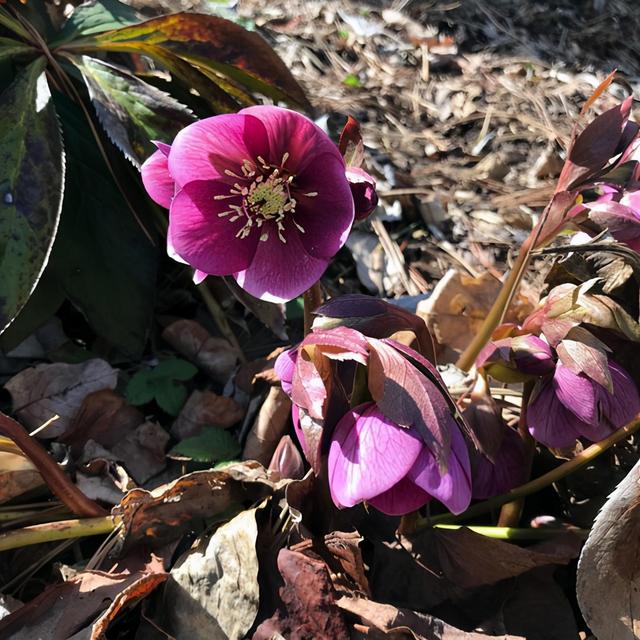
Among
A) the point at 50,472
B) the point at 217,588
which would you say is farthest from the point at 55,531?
the point at 217,588

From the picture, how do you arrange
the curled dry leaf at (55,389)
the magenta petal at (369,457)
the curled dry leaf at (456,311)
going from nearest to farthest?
the magenta petal at (369,457) → the curled dry leaf at (55,389) → the curled dry leaf at (456,311)

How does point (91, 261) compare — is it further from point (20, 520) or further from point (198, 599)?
point (198, 599)

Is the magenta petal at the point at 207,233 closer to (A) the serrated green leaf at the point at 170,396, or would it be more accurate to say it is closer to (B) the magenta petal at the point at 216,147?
(B) the magenta petal at the point at 216,147

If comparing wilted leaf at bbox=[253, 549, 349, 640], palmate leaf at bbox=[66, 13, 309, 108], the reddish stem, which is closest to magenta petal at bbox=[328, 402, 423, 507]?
wilted leaf at bbox=[253, 549, 349, 640]

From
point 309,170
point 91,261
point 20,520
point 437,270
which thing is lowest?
point 437,270

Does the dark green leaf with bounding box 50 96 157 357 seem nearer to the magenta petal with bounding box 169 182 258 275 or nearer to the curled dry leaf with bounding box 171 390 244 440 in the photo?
the curled dry leaf with bounding box 171 390 244 440

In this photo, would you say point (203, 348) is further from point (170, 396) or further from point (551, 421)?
point (551, 421)

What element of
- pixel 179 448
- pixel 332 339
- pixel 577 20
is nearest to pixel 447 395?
pixel 332 339

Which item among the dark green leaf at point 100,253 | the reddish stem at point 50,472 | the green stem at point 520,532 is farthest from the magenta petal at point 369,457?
the dark green leaf at point 100,253
